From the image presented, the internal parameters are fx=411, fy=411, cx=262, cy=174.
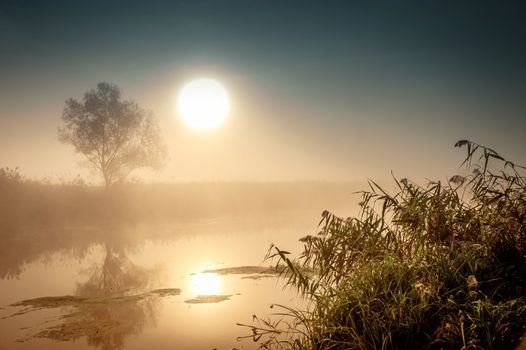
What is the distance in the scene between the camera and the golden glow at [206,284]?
12.6 m

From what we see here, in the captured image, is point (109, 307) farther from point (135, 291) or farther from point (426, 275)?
point (426, 275)

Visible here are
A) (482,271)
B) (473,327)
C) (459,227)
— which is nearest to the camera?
(473,327)

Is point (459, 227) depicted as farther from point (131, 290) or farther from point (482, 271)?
point (131, 290)

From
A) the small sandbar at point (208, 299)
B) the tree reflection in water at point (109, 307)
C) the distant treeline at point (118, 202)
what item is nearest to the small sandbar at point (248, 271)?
the tree reflection in water at point (109, 307)

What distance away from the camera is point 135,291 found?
513 inches

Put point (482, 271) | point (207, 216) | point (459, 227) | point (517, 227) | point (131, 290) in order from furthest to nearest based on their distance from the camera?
point (207, 216), point (131, 290), point (459, 227), point (517, 227), point (482, 271)

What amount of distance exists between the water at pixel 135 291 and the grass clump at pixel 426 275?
210 centimetres

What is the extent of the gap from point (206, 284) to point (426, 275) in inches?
343

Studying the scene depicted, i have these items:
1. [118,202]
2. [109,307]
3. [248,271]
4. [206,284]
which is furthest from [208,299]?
[118,202]

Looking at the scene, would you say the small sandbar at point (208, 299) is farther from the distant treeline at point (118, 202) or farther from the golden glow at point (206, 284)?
the distant treeline at point (118, 202)

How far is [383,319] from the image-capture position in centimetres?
561

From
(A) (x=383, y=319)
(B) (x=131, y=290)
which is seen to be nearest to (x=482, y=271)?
(A) (x=383, y=319)

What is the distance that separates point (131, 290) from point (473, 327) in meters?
10.7

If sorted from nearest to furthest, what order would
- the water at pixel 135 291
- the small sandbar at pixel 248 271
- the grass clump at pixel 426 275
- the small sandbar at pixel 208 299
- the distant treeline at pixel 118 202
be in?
the grass clump at pixel 426 275, the water at pixel 135 291, the small sandbar at pixel 208 299, the small sandbar at pixel 248 271, the distant treeline at pixel 118 202
